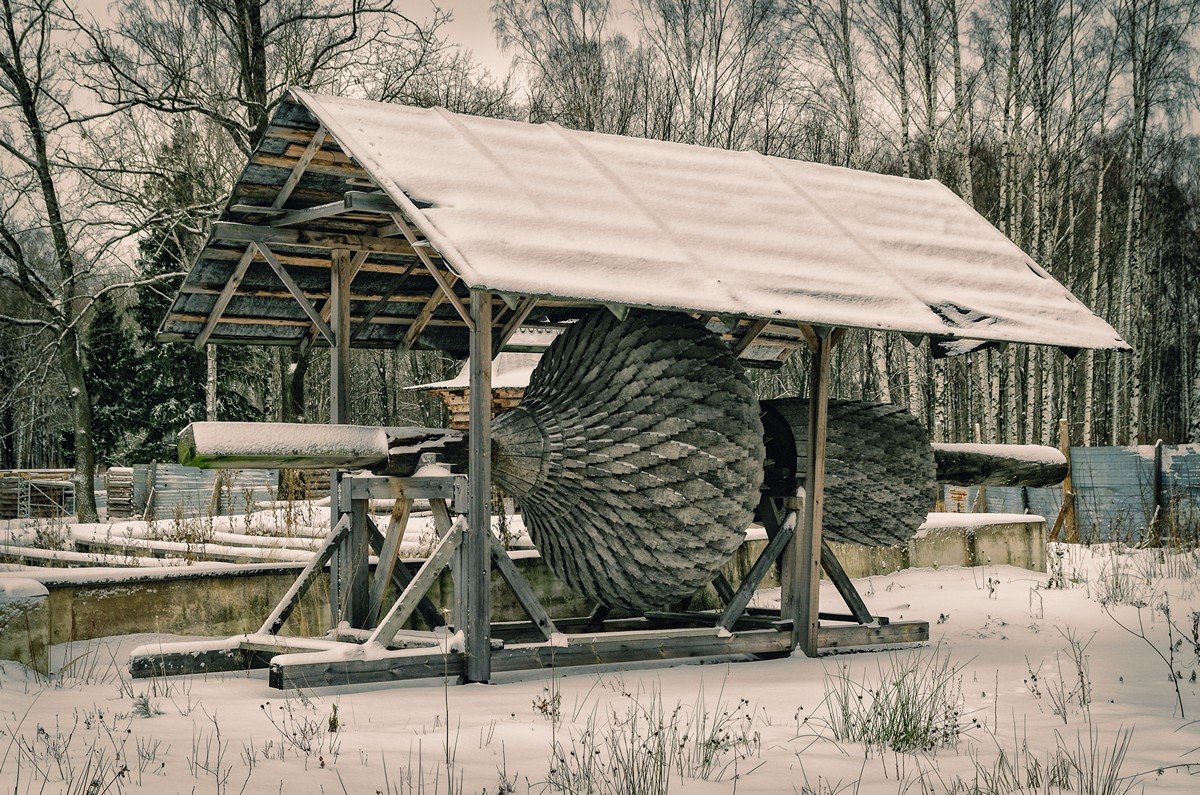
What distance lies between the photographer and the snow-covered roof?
7.02 metres

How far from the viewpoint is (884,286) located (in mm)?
8461

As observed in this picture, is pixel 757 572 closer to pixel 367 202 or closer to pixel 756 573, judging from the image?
pixel 756 573

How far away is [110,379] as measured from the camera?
37906mm

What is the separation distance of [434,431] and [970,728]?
3713 millimetres

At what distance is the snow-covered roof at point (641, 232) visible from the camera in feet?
23.0

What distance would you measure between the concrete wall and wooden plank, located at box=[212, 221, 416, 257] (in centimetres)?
232

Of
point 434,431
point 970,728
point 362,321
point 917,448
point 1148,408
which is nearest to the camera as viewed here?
point 970,728

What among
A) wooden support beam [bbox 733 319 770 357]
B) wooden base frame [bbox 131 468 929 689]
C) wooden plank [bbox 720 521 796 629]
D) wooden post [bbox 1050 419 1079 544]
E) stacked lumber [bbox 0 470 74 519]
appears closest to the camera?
wooden base frame [bbox 131 468 929 689]

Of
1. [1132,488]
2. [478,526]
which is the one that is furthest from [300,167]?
[1132,488]

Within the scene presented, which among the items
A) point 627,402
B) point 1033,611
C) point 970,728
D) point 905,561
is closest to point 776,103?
point 905,561

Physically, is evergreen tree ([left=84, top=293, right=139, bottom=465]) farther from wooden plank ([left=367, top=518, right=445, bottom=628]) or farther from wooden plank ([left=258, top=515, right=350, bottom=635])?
wooden plank ([left=258, top=515, right=350, bottom=635])

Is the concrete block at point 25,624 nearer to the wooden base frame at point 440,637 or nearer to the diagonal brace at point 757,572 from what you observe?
the wooden base frame at point 440,637

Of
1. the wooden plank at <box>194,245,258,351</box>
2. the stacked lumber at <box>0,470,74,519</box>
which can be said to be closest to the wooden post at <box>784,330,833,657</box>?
the wooden plank at <box>194,245,258,351</box>

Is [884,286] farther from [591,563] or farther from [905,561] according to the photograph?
[905,561]
